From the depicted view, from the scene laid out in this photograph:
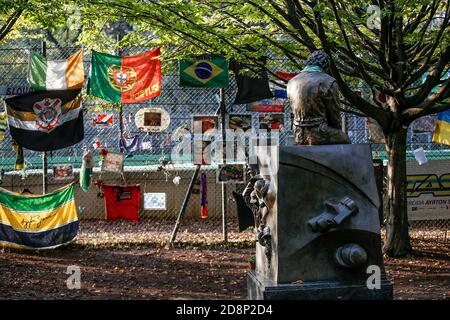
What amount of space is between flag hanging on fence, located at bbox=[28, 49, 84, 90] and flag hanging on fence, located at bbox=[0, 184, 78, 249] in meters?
2.04

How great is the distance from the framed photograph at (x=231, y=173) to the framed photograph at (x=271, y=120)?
159cm

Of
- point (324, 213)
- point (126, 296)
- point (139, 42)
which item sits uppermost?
point (139, 42)

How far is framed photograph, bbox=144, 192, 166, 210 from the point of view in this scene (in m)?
12.7

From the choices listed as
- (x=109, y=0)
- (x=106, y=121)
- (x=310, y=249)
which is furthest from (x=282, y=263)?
(x=106, y=121)

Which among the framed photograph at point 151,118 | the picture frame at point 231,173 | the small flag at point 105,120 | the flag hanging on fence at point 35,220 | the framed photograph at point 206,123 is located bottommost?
the flag hanging on fence at point 35,220

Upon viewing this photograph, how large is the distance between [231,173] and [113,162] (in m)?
2.75

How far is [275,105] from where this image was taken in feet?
41.1

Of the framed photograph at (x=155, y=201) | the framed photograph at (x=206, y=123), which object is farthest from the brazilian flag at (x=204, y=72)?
the framed photograph at (x=155, y=201)

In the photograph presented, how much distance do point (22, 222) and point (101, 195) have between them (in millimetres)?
Answer: 3003

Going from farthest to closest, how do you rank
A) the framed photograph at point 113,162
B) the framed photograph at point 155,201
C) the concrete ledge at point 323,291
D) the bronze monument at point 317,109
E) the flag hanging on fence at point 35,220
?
the framed photograph at point 155,201
the framed photograph at point 113,162
the flag hanging on fence at point 35,220
the bronze monument at point 317,109
the concrete ledge at point 323,291

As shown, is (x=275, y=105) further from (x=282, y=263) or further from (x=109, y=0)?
(x=282, y=263)

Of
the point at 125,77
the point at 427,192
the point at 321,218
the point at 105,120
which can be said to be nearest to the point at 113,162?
the point at 125,77

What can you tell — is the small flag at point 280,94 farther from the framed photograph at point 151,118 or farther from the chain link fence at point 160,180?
the framed photograph at point 151,118

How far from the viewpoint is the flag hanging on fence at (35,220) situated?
9.79 m
